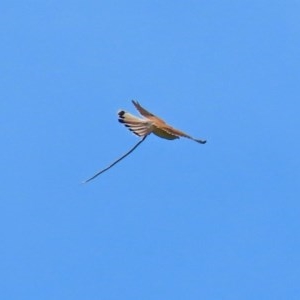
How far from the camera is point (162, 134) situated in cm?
770

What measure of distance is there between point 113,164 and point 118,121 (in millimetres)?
1947

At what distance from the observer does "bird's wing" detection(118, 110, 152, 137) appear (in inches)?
310

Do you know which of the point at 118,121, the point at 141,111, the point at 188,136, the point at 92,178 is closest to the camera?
the point at 92,178

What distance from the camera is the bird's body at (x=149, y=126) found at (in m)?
7.55

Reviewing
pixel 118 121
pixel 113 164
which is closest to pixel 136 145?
pixel 113 164

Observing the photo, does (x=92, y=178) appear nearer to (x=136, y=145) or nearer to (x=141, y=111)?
(x=136, y=145)

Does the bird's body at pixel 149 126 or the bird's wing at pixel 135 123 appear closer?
the bird's body at pixel 149 126

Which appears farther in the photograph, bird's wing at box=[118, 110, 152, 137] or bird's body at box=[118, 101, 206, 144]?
bird's wing at box=[118, 110, 152, 137]

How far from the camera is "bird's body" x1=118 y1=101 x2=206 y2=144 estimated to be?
7.55 metres

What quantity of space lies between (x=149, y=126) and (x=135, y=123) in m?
0.54

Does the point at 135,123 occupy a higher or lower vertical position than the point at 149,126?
higher

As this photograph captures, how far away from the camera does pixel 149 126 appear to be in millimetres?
7859

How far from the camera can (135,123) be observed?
8.38m

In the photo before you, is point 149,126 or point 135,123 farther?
point 135,123
